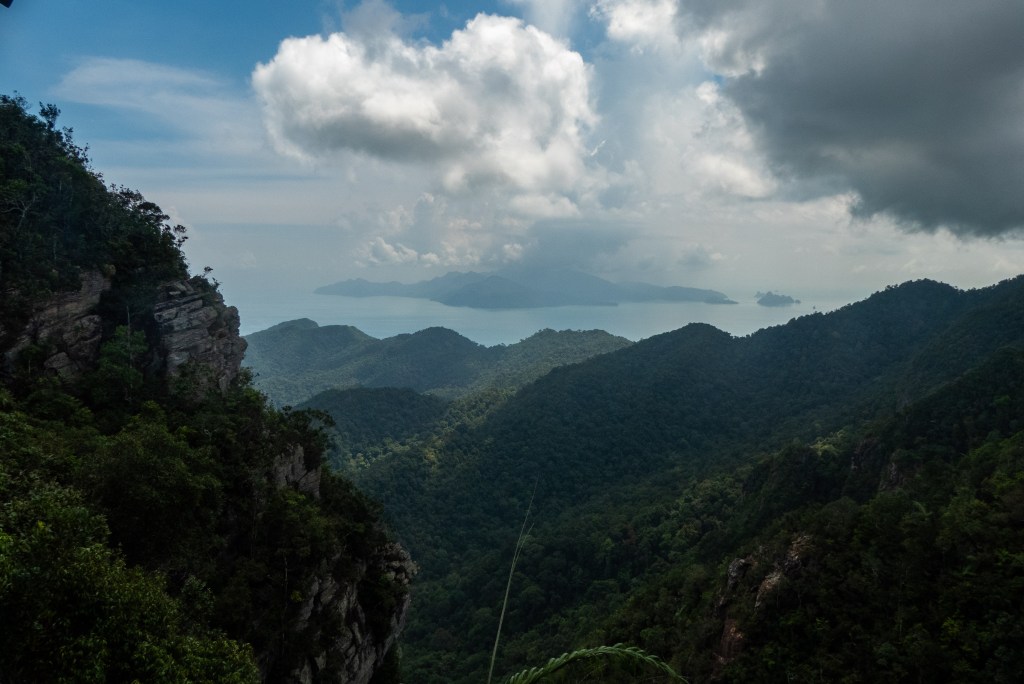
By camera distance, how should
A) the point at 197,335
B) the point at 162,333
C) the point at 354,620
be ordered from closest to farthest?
1. the point at 354,620
2. the point at 162,333
3. the point at 197,335

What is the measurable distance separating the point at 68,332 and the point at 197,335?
5921 mm

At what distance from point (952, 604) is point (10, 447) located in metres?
31.5

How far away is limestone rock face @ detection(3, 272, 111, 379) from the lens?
23250 millimetres

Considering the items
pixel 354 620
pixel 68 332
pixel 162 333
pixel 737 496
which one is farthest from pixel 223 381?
pixel 737 496

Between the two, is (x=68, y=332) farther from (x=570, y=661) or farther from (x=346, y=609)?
(x=570, y=661)

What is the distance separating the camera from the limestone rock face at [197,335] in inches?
1104

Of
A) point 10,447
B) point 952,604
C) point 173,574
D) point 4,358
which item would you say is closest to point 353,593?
point 173,574

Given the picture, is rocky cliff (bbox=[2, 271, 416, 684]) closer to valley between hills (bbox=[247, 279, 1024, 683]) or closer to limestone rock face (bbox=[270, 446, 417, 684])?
limestone rock face (bbox=[270, 446, 417, 684])

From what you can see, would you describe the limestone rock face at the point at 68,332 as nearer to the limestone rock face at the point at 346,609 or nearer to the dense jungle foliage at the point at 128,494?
the dense jungle foliage at the point at 128,494

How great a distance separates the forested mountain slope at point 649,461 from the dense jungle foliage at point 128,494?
65.4ft

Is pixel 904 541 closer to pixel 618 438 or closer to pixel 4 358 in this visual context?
pixel 4 358

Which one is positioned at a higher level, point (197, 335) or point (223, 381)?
point (197, 335)

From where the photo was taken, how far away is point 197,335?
98.6 ft

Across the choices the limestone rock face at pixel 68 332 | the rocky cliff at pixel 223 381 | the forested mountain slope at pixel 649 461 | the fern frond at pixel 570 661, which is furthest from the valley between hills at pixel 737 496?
the limestone rock face at pixel 68 332
